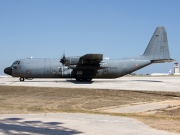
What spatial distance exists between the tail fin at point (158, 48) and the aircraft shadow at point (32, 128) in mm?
33192

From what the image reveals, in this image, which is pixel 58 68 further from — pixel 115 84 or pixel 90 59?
pixel 115 84

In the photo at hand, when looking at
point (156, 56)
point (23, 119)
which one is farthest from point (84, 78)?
point (23, 119)

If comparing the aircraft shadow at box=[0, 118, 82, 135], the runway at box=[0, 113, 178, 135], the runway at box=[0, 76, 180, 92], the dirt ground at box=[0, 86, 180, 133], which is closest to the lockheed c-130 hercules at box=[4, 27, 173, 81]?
the runway at box=[0, 76, 180, 92]

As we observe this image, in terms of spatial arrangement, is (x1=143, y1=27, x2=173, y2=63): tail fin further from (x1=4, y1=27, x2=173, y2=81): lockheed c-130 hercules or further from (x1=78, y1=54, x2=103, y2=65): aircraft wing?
(x1=78, y1=54, x2=103, y2=65): aircraft wing

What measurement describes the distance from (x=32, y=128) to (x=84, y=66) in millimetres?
29788

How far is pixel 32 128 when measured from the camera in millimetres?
7754

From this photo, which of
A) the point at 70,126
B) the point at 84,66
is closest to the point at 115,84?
the point at 84,66

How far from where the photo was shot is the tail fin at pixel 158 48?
39.6 m

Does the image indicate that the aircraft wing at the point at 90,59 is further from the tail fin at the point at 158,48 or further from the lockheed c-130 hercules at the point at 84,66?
A: the tail fin at the point at 158,48

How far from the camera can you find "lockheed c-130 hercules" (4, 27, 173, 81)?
37.6m

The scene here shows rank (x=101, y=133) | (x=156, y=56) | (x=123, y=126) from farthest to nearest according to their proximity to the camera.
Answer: (x=156, y=56) < (x=123, y=126) < (x=101, y=133)

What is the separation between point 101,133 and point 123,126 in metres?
1.32

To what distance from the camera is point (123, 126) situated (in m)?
8.26

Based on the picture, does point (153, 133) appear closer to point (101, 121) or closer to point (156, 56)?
point (101, 121)
